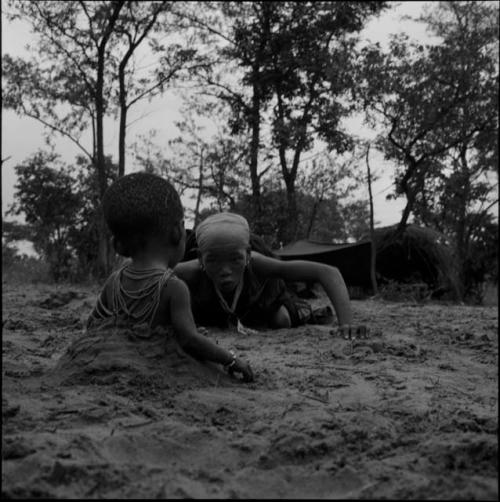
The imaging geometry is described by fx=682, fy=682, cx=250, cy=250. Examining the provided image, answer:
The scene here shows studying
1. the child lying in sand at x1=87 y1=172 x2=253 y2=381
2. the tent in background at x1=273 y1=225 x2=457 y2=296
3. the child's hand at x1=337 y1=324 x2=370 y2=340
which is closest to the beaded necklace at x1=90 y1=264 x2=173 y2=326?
the child lying in sand at x1=87 y1=172 x2=253 y2=381

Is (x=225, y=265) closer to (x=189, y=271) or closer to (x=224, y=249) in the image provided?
(x=224, y=249)

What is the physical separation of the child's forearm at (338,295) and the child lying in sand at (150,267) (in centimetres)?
170

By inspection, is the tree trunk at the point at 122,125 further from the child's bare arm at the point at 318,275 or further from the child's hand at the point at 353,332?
the child's hand at the point at 353,332

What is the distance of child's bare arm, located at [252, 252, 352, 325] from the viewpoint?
4.14m

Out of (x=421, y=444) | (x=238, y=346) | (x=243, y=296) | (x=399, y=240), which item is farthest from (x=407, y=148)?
(x=421, y=444)

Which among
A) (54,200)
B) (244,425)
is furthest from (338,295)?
(54,200)

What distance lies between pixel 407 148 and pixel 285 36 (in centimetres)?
489

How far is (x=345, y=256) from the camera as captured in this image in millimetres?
12141

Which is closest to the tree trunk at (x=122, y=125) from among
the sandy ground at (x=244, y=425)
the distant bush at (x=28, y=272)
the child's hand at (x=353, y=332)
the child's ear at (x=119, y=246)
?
the distant bush at (x=28, y=272)

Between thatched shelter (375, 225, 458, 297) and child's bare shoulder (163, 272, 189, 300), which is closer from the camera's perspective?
child's bare shoulder (163, 272, 189, 300)

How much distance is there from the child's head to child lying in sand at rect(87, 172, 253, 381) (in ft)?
4.48

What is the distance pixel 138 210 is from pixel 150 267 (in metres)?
0.22

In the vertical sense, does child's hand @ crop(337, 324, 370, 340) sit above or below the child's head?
below

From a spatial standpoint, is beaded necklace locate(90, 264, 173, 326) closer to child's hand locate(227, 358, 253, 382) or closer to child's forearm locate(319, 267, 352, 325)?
child's hand locate(227, 358, 253, 382)
